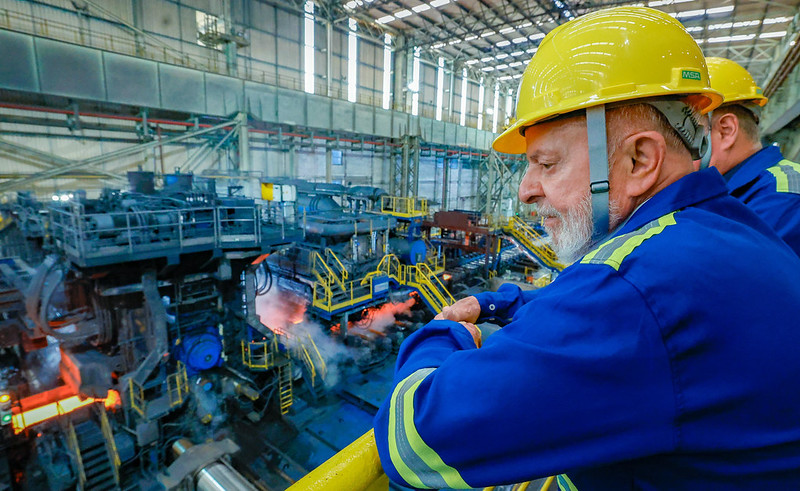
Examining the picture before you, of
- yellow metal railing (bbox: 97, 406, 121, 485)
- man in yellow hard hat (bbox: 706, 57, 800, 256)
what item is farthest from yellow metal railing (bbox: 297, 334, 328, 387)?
man in yellow hard hat (bbox: 706, 57, 800, 256)

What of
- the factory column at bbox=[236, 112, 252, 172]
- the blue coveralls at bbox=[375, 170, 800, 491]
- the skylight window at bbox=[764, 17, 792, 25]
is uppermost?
the skylight window at bbox=[764, 17, 792, 25]

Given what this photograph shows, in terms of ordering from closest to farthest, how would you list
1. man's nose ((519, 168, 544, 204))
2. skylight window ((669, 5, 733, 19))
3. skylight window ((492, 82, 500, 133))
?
man's nose ((519, 168, 544, 204)) < skylight window ((669, 5, 733, 19)) < skylight window ((492, 82, 500, 133))

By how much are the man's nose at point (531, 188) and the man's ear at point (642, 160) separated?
0.25 meters

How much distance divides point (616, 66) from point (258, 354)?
1073 centimetres

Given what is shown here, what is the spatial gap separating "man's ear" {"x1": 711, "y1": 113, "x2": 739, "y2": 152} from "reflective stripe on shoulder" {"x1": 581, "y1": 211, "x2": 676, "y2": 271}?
2.74m

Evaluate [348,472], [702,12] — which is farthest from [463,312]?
[702,12]

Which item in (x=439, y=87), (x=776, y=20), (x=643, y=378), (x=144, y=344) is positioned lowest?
(x=144, y=344)

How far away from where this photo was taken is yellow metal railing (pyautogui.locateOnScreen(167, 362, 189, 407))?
27.8ft

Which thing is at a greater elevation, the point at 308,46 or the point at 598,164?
the point at 308,46

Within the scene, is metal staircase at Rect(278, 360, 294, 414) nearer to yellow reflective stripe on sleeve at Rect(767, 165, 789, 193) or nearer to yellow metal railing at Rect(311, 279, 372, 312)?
yellow metal railing at Rect(311, 279, 372, 312)

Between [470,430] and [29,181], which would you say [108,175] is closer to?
[29,181]

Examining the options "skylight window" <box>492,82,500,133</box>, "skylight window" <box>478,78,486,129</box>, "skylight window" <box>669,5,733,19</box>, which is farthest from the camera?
"skylight window" <box>492,82,500,133</box>

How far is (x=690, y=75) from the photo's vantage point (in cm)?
120

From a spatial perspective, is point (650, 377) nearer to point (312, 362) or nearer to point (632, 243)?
point (632, 243)
